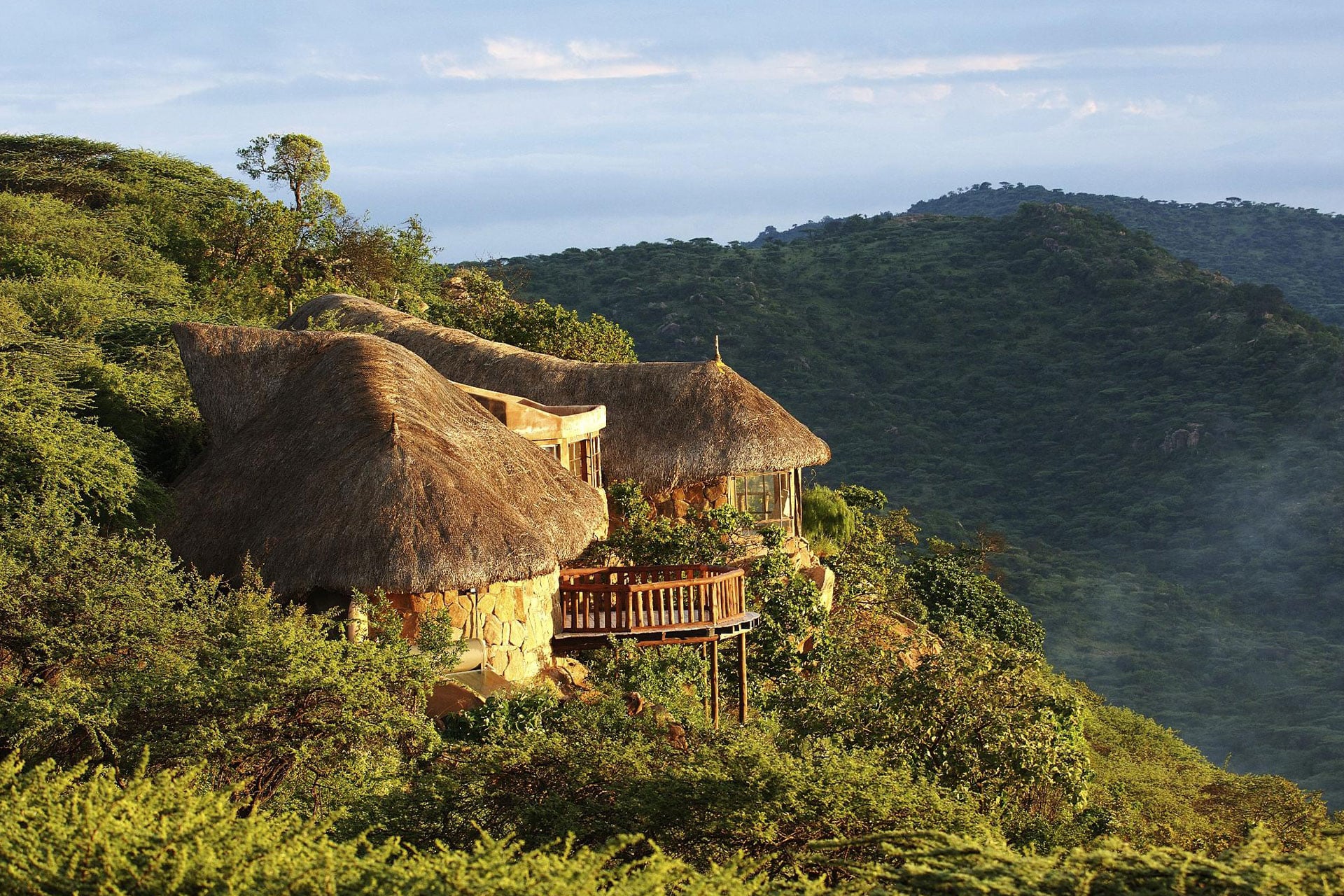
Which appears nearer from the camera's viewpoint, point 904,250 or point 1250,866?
point 1250,866

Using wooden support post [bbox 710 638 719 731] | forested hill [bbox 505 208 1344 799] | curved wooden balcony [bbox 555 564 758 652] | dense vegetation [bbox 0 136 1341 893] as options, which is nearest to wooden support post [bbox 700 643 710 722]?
dense vegetation [bbox 0 136 1341 893]

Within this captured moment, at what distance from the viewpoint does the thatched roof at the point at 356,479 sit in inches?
506

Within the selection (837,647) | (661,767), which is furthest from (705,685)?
(661,767)

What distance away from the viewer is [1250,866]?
646 centimetres

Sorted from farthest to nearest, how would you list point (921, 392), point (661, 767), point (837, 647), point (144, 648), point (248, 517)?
point (921, 392) → point (837, 647) → point (248, 517) → point (144, 648) → point (661, 767)

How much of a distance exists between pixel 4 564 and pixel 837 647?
1048 cm

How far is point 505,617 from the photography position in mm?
13945

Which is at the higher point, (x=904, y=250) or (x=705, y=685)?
(x=904, y=250)

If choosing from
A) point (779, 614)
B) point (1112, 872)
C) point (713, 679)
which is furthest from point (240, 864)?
point (779, 614)

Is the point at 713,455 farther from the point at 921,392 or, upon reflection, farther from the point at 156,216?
the point at 921,392

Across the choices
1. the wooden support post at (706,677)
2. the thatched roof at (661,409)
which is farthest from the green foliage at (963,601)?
the wooden support post at (706,677)

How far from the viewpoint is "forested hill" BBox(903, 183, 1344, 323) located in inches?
2388

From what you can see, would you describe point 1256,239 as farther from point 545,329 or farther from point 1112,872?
point 1112,872

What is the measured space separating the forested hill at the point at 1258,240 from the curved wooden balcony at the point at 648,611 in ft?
151
